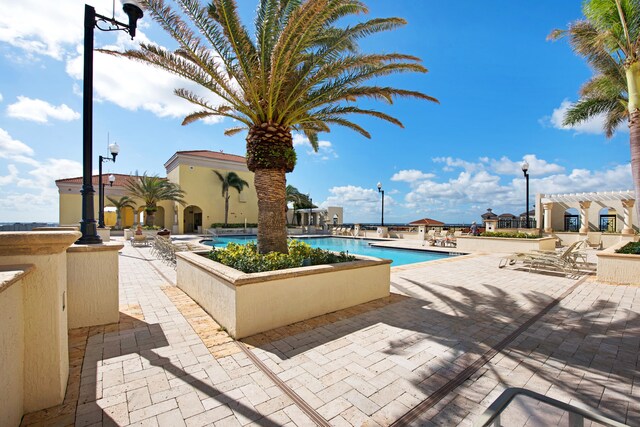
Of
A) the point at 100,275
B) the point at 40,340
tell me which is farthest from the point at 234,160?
the point at 40,340

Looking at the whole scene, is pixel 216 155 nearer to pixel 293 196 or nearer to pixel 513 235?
pixel 293 196

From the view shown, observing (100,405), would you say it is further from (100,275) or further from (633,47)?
A: (633,47)

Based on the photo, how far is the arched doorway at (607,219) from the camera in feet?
75.2

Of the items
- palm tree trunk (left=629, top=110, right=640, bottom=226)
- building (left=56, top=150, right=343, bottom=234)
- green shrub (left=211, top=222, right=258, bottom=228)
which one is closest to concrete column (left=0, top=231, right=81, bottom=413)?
palm tree trunk (left=629, top=110, right=640, bottom=226)

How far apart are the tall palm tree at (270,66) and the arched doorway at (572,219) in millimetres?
26391

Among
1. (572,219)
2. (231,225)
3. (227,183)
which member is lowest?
(231,225)

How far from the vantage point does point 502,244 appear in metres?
14.0

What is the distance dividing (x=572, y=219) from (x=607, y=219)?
2.19m

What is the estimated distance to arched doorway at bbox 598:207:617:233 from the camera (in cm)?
2291

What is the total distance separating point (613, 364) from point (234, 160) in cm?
3346

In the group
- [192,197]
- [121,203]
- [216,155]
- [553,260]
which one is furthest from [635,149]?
[121,203]

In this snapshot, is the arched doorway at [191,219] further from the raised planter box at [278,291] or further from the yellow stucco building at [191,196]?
the raised planter box at [278,291]

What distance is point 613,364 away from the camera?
11.0ft

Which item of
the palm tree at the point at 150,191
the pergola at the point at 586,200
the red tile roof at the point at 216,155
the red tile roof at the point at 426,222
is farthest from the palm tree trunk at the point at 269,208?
the red tile roof at the point at 216,155
